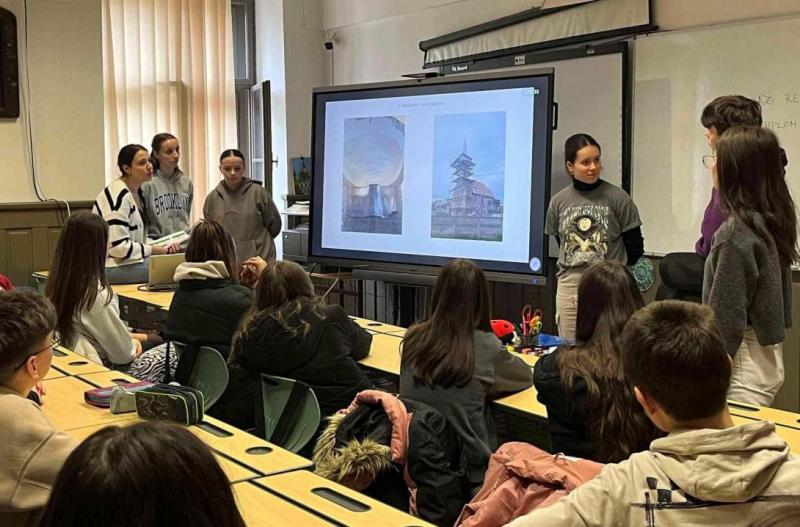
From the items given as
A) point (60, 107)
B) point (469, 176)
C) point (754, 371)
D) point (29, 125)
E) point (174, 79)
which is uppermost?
point (174, 79)

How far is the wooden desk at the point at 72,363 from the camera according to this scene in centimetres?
316

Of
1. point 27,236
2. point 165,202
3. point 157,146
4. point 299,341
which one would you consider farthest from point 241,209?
point 299,341

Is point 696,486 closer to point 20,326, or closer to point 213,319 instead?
point 20,326

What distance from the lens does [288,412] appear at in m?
3.15

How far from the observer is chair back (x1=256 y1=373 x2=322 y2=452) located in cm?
308

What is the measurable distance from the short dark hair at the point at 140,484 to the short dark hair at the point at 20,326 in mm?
1227

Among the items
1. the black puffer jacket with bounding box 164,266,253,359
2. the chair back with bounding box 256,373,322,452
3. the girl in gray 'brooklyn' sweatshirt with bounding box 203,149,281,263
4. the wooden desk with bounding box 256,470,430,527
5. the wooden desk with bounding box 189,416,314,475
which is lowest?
the chair back with bounding box 256,373,322,452

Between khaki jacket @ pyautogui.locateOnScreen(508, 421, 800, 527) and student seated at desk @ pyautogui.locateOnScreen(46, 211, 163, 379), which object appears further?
student seated at desk @ pyautogui.locateOnScreen(46, 211, 163, 379)

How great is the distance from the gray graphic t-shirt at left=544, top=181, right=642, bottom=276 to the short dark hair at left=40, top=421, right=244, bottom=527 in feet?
12.9

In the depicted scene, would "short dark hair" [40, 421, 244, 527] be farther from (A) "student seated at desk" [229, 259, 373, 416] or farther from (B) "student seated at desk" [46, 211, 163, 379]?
(B) "student seated at desk" [46, 211, 163, 379]

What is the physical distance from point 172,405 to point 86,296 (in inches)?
50.0

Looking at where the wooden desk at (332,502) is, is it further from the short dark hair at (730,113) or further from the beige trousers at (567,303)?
the beige trousers at (567,303)

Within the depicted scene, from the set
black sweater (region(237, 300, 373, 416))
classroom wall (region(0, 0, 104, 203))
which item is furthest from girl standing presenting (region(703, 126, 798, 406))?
classroom wall (region(0, 0, 104, 203))

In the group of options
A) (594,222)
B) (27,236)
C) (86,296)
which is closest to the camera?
(86,296)
